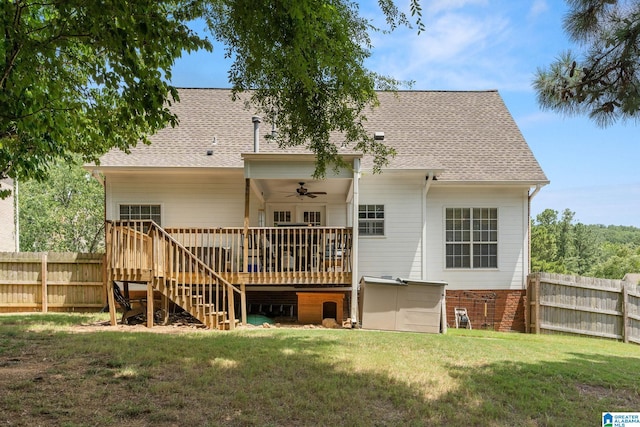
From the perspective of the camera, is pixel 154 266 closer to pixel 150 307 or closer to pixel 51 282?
pixel 150 307

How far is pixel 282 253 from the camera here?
10469 mm

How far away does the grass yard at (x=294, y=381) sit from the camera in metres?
4.35

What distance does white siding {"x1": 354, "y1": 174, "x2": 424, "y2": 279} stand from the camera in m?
12.5

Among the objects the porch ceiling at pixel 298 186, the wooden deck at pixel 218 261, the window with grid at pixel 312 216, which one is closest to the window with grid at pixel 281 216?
the porch ceiling at pixel 298 186

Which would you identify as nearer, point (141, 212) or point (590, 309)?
point (590, 309)

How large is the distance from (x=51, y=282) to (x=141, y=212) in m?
2.90

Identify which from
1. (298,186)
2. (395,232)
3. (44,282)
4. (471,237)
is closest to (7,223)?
(44,282)

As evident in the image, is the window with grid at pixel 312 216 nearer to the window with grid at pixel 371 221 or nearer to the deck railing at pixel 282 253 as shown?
the window with grid at pixel 371 221

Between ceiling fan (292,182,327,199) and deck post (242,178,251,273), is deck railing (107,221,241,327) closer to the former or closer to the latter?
deck post (242,178,251,273)

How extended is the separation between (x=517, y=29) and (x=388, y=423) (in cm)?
950

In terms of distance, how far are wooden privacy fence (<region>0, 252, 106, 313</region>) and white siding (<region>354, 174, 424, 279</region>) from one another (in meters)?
7.29

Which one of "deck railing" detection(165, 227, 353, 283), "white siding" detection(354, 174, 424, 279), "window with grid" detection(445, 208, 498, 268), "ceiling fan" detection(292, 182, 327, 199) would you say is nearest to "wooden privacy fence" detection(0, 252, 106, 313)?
"deck railing" detection(165, 227, 353, 283)

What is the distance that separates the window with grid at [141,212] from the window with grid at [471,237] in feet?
27.5

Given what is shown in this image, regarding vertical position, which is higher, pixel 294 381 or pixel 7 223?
pixel 7 223
